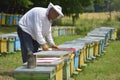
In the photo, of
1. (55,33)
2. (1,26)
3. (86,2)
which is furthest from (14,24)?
(86,2)

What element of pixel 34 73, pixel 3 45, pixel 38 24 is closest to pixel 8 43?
pixel 3 45

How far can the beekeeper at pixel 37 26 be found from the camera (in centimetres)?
730

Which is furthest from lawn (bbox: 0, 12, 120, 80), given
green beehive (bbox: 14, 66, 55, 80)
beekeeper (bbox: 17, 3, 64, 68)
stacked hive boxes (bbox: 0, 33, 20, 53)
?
green beehive (bbox: 14, 66, 55, 80)

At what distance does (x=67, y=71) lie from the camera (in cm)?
793

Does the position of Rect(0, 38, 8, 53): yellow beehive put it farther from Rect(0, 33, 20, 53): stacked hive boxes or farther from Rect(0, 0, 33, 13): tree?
Rect(0, 0, 33, 13): tree

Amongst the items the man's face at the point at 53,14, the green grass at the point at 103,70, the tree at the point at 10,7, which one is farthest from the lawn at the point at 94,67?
the tree at the point at 10,7

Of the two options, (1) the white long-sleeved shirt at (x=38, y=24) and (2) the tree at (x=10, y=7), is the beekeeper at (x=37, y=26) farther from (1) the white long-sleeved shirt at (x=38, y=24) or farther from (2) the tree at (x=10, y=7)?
(2) the tree at (x=10, y=7)

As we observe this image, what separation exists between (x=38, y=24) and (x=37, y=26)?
49 millimetres

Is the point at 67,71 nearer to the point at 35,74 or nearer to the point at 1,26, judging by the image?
the point at 35,74

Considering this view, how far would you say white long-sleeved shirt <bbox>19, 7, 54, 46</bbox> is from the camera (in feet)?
24.8

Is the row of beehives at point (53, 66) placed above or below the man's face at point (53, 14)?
below

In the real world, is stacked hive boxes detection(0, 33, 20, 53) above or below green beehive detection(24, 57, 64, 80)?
below

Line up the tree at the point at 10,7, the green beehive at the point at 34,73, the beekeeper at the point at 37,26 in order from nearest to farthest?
1. the green beehive at the point at 34,73
2. the beekeeper at the point at 37,26
3. the tree at the point at 10,7

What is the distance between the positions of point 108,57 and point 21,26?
5.82 m
